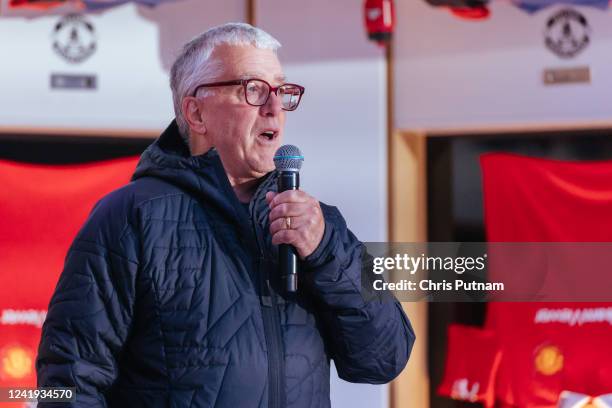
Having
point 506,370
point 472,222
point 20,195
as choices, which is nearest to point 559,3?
point 472,222

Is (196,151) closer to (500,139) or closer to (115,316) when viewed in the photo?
(115,316)

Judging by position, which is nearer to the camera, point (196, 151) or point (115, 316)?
point (115, 316)

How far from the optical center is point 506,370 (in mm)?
4082

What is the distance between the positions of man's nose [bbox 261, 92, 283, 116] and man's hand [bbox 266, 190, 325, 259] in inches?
8.3

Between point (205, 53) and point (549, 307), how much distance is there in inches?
106

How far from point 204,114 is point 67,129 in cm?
280

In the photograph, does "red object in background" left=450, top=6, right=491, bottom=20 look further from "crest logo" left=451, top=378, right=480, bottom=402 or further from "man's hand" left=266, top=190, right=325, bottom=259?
"man's hand" left=266, top=190, right=325, bottom=259

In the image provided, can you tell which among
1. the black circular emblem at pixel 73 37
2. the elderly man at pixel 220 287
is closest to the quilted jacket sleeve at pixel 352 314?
the elderly man at pixel 220 287

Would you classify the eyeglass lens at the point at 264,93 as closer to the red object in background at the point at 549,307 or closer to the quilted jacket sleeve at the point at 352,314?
the quilted jacket sleeve at the point at 352,314

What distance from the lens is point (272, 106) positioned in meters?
1.66

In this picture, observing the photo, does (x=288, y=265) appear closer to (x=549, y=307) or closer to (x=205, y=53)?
(x=205, y=53)

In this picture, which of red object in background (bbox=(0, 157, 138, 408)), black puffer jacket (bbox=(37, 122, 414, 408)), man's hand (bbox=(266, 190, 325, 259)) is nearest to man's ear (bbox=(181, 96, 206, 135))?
black puffer jacket (bbox=(37, 122, 414, 408))

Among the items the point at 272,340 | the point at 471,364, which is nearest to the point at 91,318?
the point at 272,340

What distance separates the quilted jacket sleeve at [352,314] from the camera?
5.10 ft
